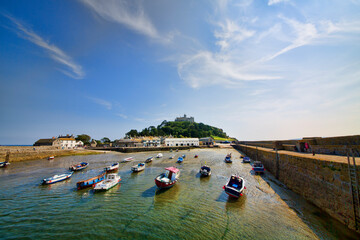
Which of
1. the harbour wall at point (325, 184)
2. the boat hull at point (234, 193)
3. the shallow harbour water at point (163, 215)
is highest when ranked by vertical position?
the harbour wall at point (325, 184)

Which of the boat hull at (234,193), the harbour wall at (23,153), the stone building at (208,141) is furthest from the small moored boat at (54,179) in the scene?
the stone building at (208,141)

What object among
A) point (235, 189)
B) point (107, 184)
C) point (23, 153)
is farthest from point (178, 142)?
point (235, 189)

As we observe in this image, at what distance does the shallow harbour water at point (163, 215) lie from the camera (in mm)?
10359

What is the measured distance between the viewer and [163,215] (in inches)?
510

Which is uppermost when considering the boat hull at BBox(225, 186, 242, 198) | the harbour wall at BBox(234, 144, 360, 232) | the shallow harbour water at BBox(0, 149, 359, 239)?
the harbour wall at BBox(234, 144, 360, 232)

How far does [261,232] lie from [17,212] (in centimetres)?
2343

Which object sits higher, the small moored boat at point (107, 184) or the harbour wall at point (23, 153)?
the harbour wall at point (23, 153)

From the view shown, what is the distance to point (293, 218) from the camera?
1178 centimetres

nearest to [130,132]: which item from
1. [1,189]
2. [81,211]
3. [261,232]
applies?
[1,189]

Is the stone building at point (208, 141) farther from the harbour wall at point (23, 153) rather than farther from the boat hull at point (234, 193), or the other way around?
the boat hull at point (234, 193)

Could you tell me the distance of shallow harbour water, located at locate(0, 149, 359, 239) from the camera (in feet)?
34.0

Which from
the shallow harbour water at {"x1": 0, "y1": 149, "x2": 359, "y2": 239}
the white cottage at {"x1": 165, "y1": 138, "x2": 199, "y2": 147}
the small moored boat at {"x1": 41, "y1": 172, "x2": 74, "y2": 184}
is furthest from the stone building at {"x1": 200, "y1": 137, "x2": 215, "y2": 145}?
the small moored boat at {"x1": 41, "y1": 172, "x2": 74, "y2": 184}

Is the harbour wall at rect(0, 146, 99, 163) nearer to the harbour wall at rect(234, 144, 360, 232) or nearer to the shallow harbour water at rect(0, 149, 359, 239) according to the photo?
the shallow harbour water at rect(0, 149, 359, 239)

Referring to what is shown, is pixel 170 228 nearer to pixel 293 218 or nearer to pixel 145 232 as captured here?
pixel 145 232
